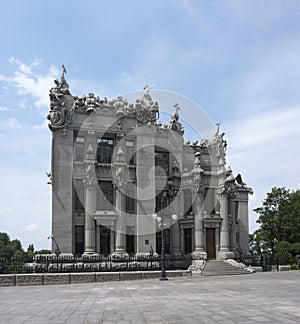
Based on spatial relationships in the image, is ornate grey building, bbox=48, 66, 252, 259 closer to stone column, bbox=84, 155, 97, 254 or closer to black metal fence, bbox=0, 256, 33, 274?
stone column, bbox=84, 155, 97, 254

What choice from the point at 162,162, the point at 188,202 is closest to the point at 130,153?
the point at 162,162

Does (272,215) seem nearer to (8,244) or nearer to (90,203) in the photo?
(90,203)

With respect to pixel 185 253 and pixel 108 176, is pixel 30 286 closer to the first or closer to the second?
pixel 108 176

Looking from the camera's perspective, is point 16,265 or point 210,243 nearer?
point 16,265

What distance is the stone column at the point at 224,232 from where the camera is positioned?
40750mm

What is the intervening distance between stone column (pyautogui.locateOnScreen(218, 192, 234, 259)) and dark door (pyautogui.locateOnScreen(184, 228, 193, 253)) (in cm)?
312

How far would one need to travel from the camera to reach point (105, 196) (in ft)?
134

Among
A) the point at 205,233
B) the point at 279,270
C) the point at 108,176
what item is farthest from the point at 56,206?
the point at 279,270

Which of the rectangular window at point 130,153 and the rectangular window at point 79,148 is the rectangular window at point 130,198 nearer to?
the rectangular window at point 130,153

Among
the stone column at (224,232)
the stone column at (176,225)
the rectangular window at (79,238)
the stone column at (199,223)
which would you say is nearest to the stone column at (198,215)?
the stone column at (199,223)

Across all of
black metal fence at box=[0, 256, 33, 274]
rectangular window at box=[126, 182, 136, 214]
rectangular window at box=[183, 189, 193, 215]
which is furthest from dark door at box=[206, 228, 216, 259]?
black metal fence at box=[0, 256, 33, 274]

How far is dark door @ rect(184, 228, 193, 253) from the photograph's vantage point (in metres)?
42.6

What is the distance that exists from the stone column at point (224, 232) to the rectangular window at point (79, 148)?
14.6 meters

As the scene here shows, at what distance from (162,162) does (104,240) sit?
10.5 meters
